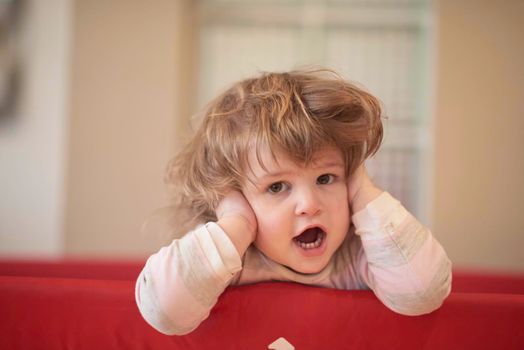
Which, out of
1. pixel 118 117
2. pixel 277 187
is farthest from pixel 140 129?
pixel 277 187

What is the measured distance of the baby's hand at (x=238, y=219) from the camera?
60 cm

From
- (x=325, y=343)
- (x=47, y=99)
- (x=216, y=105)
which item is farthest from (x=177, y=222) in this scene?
(x=47, y=99)

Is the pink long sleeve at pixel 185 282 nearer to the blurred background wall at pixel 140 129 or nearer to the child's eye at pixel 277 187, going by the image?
the child's eye at pixel 277 187

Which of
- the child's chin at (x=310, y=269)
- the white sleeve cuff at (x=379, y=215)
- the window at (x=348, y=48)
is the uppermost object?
the window at (x=348, y=48)

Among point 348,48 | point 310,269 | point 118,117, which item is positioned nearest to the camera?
point 310,269

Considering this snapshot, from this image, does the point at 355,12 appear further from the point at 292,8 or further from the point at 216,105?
the point at 216,105

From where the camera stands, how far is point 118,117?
2.23 m

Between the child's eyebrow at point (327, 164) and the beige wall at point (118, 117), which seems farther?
the beige wall at point (118, 117)

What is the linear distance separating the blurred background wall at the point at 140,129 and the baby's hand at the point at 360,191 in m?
1.70

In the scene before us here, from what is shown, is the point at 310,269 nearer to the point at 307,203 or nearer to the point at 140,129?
the point at 307,203

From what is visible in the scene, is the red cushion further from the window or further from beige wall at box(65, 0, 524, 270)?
the window

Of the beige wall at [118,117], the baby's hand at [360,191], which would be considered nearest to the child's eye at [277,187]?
the baby's hand at [360,191]

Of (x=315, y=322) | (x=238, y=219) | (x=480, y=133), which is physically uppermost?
(x=480, y=133)

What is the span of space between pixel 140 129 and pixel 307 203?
1.80 meters
